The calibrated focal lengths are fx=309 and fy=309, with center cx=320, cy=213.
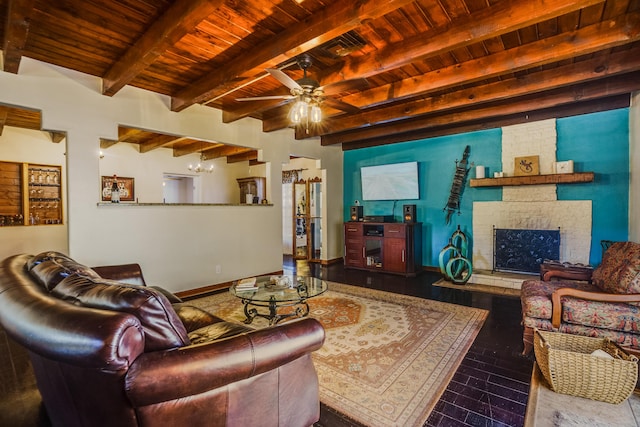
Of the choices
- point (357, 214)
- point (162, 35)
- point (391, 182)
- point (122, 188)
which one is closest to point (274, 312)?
point (162, 35)

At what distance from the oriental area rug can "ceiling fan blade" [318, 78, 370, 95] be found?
235 cm

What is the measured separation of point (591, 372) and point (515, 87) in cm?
310

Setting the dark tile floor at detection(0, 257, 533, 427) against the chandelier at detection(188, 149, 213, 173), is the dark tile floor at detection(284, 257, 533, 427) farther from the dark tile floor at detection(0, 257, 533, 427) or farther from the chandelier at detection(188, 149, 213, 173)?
the chandelier at detection(188, 149, 213, 173)

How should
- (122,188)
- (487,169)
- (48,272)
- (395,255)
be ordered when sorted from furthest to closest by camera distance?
1. (122,188)
2. (395,255)
3. (487,169)
4. (48,272)

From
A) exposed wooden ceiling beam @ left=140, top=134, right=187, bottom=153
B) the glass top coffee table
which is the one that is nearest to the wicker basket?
the glass top coffee table

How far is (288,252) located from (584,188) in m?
6.10

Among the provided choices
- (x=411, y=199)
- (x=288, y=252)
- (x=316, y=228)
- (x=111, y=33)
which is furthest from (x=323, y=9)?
(x=288, y=252)

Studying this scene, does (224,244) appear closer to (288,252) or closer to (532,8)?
(288,252)

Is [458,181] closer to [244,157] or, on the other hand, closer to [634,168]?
[634,168]

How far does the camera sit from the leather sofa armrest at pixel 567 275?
313 cm

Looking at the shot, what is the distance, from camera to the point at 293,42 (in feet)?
8.21

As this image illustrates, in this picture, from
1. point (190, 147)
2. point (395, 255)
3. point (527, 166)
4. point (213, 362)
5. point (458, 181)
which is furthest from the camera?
point (190, 147)

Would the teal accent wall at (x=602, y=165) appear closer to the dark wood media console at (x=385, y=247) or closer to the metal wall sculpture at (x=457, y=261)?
the metal wall sculpture at (x=457, y=261)

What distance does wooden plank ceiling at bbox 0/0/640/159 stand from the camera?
226 centimetres
